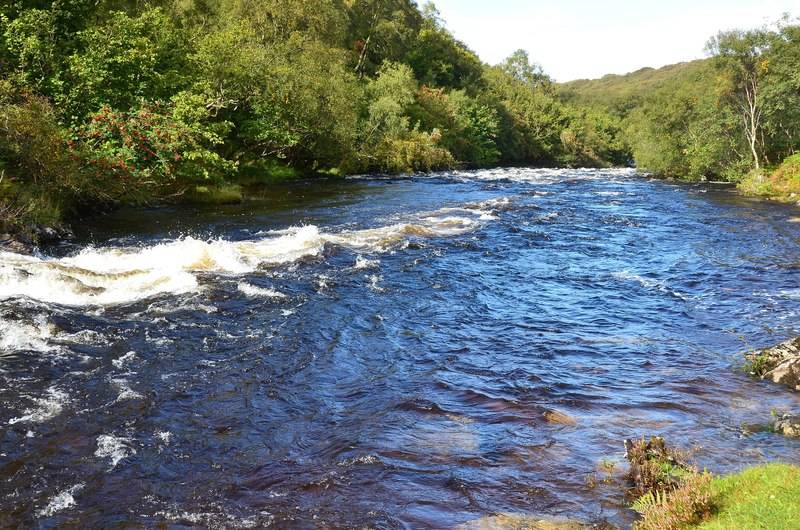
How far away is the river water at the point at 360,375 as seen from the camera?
22.2 feet

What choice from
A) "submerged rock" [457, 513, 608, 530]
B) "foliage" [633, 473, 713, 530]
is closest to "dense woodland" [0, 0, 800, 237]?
"submerged rock" [457, 513, 608, 530]

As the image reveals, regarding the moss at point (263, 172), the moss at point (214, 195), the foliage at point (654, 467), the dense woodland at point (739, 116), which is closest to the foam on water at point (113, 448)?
the foliage at point (654, 467)

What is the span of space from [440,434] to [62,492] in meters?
4.58

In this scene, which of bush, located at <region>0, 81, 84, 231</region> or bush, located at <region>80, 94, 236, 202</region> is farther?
bush, located at <region>80, 94, 236, 202</region>

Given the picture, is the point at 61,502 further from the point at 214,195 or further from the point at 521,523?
the point at 214,195

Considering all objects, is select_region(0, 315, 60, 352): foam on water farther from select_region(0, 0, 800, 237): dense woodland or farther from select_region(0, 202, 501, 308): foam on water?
select_region(0, 0, 800, 237): dense woodland

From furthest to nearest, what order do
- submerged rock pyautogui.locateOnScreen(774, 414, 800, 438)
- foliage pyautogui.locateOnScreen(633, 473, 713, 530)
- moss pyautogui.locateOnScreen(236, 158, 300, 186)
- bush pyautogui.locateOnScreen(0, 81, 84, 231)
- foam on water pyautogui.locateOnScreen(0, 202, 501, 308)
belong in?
moss pyautogui.locateOnScreen(236, 158, 300, 186) < bush pyautogui.locateOnScreen(0, 81, 84, 231) < foam on water pyautogui.locateOnScreen(0, 202, 501, 308) < submerged rock pyautogui.locateOnScreen(774, 414, 800, 438) < foliage pyautogui.locateOnScreen(633, 473, 713, 530)

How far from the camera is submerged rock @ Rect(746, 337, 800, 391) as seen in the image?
9828 millimetres

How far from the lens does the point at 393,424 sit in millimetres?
8555

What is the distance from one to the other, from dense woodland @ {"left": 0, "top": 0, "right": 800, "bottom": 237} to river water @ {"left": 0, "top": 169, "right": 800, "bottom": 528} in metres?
3.38

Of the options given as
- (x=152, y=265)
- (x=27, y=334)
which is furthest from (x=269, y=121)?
Result: (x=27, y=334)

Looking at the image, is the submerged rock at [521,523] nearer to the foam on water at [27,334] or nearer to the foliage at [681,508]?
the foliage at [681,508]

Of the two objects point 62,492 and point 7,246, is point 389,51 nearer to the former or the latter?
point 7,246

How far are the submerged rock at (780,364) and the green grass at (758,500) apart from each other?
4.23 m
